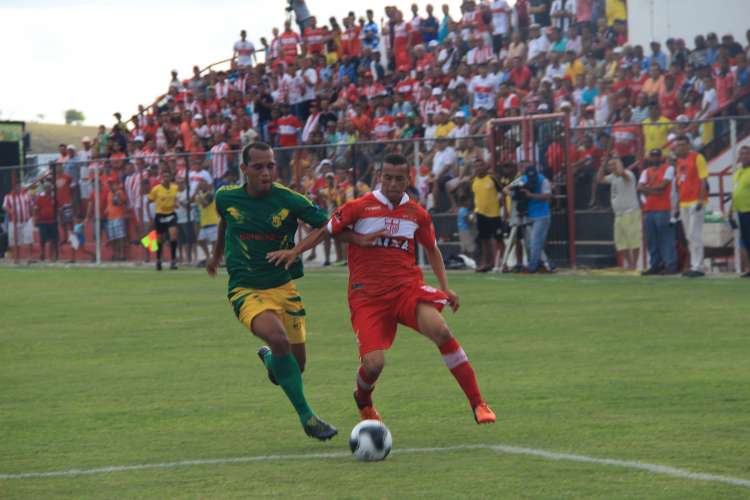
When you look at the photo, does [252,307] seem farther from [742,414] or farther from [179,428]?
[742,414]

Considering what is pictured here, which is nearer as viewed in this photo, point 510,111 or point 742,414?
point 742,414

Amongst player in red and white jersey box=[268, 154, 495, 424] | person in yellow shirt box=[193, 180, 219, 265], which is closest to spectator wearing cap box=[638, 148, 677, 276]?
person in yellow shirt box=[193, 180, 219, 265]

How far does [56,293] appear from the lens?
24.5 metres

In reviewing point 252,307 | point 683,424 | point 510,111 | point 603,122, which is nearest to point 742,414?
point 683,424

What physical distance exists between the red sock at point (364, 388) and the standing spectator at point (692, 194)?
A: 14.4 metres

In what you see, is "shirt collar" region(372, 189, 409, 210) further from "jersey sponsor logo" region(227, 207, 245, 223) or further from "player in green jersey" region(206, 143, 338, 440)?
"jersey sponsor logo" region(227, 207, 245, 223)

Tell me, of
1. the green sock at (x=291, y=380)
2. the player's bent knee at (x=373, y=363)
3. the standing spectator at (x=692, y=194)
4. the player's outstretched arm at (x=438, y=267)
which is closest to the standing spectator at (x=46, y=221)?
the standing spectator at (x=692, y=194)

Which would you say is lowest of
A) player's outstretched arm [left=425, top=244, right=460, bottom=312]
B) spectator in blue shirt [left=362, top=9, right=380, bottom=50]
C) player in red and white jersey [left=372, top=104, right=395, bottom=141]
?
player's outstretched arm [left=425, top=244, right=460, bottom=312]

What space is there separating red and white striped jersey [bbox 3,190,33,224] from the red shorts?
28.1 metres

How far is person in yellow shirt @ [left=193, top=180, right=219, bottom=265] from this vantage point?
1210 inches

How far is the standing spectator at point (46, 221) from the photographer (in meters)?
35.3

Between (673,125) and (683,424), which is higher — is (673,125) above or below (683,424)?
above

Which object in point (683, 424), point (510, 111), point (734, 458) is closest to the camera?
point (734, 458)

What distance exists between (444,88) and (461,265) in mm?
5163
